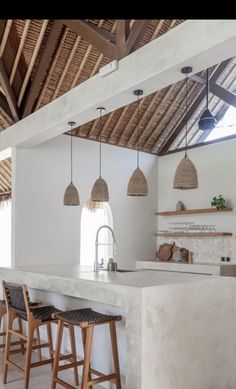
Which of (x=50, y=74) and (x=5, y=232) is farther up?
(x=50, y=74)

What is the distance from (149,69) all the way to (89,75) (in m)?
2.52

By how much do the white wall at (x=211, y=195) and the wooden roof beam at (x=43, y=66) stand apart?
115 inches

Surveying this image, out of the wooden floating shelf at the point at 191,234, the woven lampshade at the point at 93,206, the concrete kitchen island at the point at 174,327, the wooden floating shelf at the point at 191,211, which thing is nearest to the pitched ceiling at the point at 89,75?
the woven lampshade at the point at 93,206

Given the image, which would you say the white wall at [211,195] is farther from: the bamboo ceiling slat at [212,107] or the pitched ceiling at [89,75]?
the pitched ceiling at [89,75]

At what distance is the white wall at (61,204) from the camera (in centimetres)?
545

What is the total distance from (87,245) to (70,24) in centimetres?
376

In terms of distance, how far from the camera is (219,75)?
21.1 ft

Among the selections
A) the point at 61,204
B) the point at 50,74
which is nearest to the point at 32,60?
the point at 50,74

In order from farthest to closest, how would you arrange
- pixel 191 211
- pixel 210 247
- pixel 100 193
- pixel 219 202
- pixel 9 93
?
pixel 191 211 < pixel 210 247 < pixel 219 202 < pixel 9 93 < pixel 100 193

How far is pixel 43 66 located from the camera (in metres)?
5.14

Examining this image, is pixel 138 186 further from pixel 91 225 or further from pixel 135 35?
pixel 91 225

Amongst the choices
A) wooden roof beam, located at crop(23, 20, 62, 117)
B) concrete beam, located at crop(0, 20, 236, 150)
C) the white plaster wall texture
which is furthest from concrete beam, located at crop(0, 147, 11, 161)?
the white plaster wall texture
